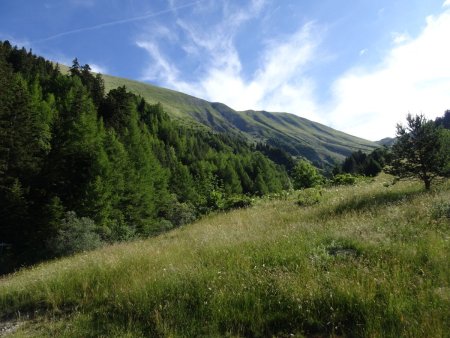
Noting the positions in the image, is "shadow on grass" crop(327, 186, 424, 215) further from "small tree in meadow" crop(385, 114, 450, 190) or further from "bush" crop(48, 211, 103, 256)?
"bush" crop(48, 211, 103, 256)

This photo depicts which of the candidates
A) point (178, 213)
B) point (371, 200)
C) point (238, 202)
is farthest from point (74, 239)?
point (178, 213)

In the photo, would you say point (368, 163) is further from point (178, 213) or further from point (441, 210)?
point (441, 210)

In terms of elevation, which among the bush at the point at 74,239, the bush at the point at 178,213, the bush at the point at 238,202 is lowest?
the bush at the point at 178,213

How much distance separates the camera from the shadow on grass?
10807mm

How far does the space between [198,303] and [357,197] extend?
31.4 feet

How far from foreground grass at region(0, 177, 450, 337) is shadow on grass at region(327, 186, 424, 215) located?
5.35ft

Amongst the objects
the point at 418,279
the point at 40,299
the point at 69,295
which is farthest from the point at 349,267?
the point at 40,299

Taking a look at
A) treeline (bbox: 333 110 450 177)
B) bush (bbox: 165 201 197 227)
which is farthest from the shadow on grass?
bush (bbox: 165 201 197 227)

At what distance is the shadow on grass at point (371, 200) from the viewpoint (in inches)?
425

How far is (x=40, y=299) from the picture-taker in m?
7.71

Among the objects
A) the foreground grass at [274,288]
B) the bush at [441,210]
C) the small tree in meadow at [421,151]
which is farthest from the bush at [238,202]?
the bush at [441,210]

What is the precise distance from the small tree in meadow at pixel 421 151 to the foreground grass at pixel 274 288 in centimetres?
362

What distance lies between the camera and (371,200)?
1192 centimetres

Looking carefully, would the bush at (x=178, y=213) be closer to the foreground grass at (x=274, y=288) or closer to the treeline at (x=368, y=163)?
the treeline at (x=368, y=163)
